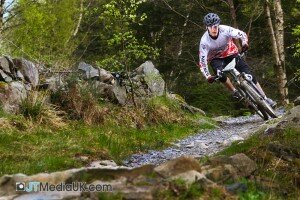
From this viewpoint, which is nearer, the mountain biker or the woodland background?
the mountain biker

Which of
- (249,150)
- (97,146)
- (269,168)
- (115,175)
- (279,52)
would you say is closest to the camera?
(115,175)

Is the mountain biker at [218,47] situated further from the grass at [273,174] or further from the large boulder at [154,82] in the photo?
the large boulder at [154,82]

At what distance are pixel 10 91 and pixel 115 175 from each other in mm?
6572

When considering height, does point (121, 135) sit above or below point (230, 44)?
below

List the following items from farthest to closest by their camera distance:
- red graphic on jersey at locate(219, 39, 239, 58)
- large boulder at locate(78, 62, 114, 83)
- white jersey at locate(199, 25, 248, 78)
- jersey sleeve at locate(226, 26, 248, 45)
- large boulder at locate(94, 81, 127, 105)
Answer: large boulder at locate(78, 62, 114, 83) < large boulder at locate(94, 81, 127, 105) < red graphic on jersey at locate(219, 39, 239, 58) < white jersey at locate(199, 25, 248, 78) < jersey sleeve at locate(226, 26, 248, 45)

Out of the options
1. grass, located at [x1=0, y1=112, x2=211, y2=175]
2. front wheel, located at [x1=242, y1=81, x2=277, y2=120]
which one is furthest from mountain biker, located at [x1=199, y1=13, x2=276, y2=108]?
grass, located at [x1=0, y1=112, x2=211, y2=175]

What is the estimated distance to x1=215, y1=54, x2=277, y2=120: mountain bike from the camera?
413 inches

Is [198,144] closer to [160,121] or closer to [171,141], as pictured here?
[171,141]

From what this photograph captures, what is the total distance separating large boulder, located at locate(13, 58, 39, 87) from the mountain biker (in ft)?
13.0

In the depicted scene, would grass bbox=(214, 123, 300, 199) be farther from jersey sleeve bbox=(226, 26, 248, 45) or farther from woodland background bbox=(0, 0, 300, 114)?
woodland background bbox=(0, 0, 300, 114)

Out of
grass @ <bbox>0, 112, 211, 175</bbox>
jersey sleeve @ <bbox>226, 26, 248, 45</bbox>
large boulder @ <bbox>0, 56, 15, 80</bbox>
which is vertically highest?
jersey sleeve @ <bbox>226, 26, 248, 45</bbox>

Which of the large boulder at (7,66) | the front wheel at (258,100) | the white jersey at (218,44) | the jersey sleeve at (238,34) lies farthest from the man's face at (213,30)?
the large boulder at (7,66)

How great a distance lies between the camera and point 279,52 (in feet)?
58.6

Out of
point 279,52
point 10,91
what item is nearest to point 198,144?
point 10,91
